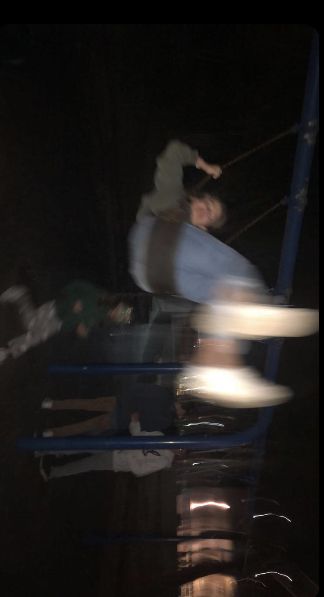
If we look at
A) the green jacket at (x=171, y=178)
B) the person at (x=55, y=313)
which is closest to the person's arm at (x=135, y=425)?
the person at (x=55, y=313)

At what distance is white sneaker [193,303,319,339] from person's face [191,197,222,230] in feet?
1.02

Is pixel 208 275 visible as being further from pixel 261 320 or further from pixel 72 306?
pixel 72 306

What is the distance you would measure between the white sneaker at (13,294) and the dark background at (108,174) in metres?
0.05

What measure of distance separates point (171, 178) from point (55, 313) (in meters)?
1.29

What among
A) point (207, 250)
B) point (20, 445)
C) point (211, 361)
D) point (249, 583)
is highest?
point (207, 250)

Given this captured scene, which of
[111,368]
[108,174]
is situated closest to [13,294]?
[111,368]

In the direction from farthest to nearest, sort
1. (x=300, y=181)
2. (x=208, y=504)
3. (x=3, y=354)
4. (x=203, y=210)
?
(x=208, y=504) → (x=3, y=354) → (x=203, y=210) → (x=300, y=181)

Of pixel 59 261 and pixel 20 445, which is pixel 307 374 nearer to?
pixel 59 261

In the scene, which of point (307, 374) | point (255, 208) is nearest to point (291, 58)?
point (255, 208)

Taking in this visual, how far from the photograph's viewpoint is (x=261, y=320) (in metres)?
1.54

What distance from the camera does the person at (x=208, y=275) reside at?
4.87ft

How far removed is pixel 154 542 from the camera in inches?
107

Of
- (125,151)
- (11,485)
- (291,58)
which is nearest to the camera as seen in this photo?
(11,485)

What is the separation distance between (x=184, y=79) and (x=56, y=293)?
158 cm
